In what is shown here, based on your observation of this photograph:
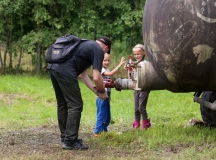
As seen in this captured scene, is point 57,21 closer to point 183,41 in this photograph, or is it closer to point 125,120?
point 125,120

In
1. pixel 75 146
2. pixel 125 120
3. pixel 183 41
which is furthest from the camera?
pixel 125 120

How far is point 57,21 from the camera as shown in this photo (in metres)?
17.4

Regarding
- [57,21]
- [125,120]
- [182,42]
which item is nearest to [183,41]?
[182,42]

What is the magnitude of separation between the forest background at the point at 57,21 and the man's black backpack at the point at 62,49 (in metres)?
10.5

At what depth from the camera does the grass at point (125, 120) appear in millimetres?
5805

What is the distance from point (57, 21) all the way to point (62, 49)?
1150 centimetres

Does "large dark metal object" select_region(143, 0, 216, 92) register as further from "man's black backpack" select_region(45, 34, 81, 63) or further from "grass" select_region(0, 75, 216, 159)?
"man's black backpack" select_region(45, 34, 81, 63)

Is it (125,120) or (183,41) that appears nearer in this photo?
(183,41)

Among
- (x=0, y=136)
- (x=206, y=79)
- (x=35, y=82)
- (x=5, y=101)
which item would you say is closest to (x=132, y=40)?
(x=35, y=82)

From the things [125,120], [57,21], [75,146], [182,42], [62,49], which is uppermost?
[182,42]

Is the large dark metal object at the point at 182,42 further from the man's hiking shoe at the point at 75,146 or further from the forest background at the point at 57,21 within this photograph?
the forest background at the point at 57,21

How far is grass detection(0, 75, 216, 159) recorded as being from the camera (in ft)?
19.0

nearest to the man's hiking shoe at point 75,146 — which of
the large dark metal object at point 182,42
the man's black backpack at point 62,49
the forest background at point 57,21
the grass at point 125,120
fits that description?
the grass at point 125,120

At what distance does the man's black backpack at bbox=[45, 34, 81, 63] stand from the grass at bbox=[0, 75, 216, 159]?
117 cm
